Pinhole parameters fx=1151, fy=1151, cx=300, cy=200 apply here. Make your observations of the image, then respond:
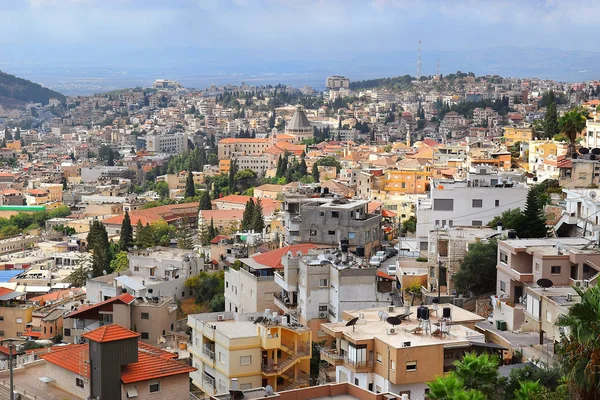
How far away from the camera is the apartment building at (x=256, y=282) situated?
20.7 m

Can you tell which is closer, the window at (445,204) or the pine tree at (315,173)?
the window at (445,204)

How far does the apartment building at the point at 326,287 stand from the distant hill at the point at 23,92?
161764 mm

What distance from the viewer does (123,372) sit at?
13719 millimetres

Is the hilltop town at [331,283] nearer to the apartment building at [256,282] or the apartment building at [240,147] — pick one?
the apartment building at [256,282]

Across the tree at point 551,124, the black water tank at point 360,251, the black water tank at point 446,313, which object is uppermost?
the tree at point 551,124

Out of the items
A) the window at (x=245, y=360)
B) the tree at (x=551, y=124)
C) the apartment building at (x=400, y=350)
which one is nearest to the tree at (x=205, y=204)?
the tree at (x=551, y=124)

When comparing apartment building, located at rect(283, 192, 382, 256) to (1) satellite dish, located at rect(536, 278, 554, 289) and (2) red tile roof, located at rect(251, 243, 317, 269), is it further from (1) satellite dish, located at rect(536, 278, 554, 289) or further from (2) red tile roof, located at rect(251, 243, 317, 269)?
(1) satellite dish, located at rect(536, 278, 554, 289)

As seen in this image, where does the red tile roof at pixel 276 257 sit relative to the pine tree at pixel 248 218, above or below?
above

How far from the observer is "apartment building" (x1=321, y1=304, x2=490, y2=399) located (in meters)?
14.2

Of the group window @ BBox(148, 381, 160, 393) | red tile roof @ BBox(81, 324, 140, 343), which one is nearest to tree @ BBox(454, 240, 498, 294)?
window @ BBox(148, 381, 160, 393)

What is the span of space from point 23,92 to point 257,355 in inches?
6752

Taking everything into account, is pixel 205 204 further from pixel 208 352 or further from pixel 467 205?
pixel 208 352

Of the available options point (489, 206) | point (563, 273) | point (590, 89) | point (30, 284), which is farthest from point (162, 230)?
point (590, 89)

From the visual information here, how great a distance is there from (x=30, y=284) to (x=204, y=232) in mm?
6569
